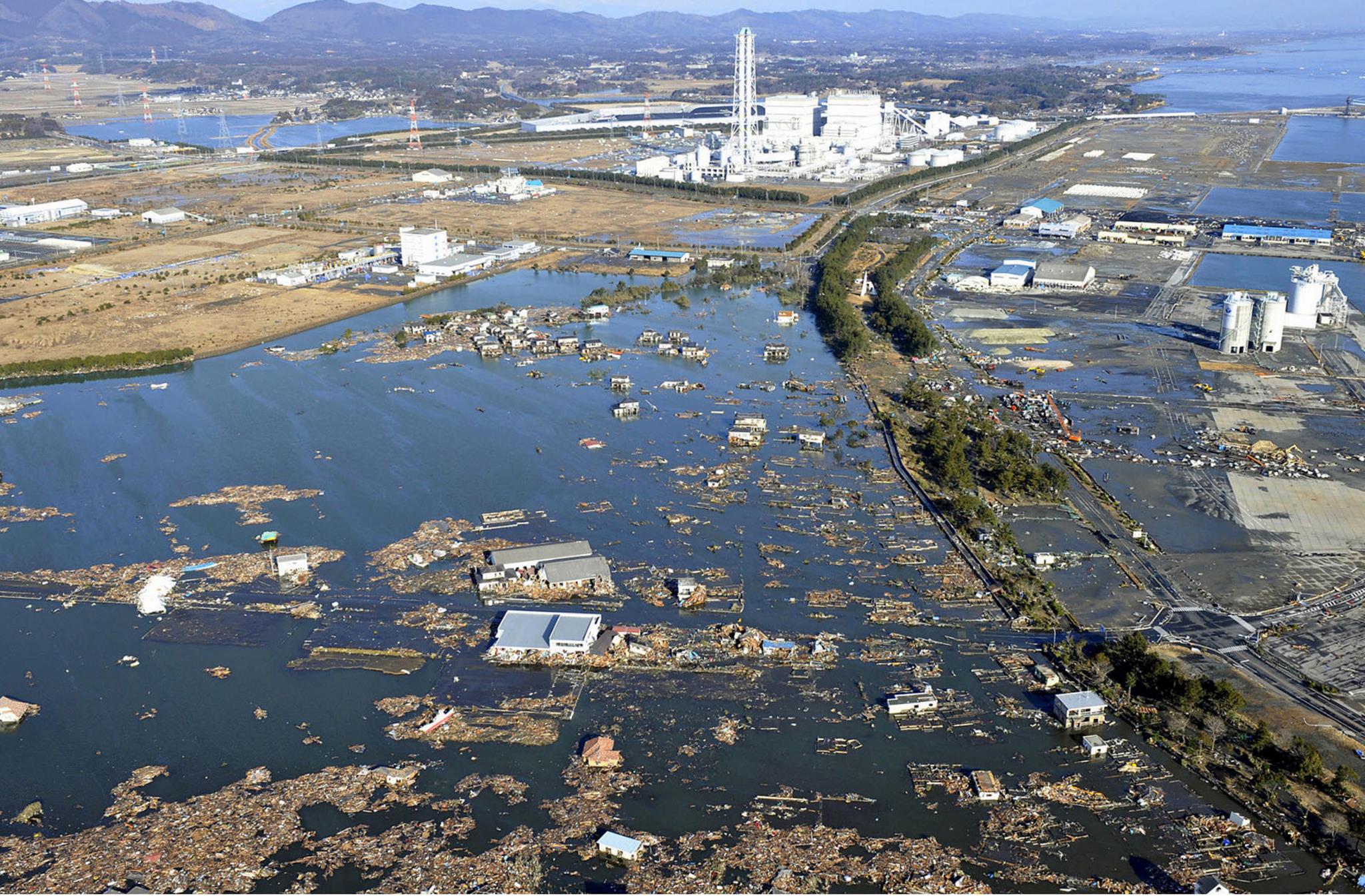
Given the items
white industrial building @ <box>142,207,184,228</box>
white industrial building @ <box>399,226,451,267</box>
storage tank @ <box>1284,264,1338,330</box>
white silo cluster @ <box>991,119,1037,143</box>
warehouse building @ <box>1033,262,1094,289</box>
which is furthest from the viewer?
white silo cluster @ <box>991,119,1037,143</box>

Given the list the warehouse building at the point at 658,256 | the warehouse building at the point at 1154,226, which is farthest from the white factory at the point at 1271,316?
the warehouse building at the point at 658,256

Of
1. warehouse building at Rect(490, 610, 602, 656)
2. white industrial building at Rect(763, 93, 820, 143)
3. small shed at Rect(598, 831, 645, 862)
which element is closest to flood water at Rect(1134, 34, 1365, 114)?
white industrial building at Rect(763, 93, 820, 143)

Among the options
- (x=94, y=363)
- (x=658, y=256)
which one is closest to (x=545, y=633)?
(x=94, y=363)

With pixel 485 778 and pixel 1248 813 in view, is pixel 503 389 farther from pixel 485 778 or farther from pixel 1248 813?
pixel 1248 813

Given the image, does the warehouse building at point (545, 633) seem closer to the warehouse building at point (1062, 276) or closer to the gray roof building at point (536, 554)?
the gray roof building at point (536, 554)

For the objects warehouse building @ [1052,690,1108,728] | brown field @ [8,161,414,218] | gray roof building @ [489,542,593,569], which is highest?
brown field @ [8,161,414,218]

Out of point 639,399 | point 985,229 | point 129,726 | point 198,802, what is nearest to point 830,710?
point 198,802

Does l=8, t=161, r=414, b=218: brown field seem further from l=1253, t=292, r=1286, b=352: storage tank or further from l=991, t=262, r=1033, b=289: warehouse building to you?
l=1253, t=292, r=1286, b=352: storage tank

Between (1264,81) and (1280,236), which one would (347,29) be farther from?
(1280,236)
